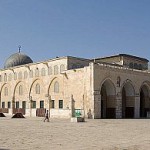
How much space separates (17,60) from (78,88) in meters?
18.0

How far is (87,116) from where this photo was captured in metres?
35.0

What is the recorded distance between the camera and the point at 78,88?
37.0 m

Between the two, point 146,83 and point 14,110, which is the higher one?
point 146,83

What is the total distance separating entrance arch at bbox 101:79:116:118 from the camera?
37469 mm

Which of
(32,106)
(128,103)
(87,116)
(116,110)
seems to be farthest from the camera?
(32,106)

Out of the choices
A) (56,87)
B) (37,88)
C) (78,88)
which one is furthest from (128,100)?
(37,88)

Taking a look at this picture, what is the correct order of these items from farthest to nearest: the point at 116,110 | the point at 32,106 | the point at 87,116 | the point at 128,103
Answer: the point at 32,106 → the point at 128,103 → the point at 116,110 → the point at 87,116

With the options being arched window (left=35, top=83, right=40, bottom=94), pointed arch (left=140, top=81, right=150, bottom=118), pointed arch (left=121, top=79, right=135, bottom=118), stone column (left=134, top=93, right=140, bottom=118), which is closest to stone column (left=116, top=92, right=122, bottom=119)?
pointed arch (left=121, top=79, right=135, bottom=118)

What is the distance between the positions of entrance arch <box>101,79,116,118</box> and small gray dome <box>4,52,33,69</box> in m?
17.5

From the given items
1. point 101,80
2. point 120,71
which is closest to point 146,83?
point 120,71

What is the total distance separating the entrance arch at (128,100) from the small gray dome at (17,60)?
18.8 metres

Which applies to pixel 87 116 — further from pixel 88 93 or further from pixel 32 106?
pixel 32 106

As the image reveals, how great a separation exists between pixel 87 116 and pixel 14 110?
50.9 feet

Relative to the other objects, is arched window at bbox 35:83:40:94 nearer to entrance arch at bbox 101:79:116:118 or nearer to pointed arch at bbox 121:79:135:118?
entrance arch at bbox 101:79:116:118
